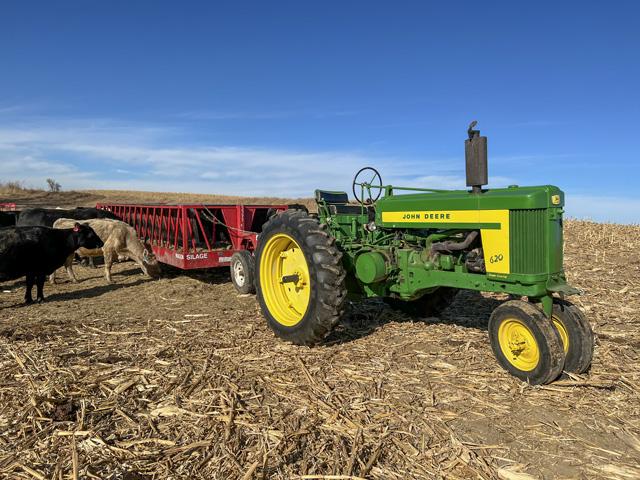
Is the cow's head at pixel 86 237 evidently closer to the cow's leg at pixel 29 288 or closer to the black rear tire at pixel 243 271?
the cow's leg at pixel 29 288

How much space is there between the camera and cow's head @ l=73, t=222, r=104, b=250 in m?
9.08

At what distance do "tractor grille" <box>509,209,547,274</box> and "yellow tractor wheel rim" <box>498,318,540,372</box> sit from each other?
1.58 feet

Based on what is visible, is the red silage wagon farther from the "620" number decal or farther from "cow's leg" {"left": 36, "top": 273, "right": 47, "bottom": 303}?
the "620" number decal

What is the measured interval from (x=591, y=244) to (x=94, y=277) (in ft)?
40.7

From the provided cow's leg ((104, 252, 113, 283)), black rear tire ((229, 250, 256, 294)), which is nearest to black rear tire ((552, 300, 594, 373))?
black rear tire ((229, 250, 256, 294))

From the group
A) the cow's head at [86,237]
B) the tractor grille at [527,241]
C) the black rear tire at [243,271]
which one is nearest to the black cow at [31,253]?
the cow's head at [86,237]

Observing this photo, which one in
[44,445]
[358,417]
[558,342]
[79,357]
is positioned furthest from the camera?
[79,357]

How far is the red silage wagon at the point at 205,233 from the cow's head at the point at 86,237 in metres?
1.19

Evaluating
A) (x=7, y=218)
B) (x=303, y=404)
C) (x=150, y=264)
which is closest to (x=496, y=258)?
(x=303, y=404)

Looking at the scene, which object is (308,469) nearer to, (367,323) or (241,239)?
(367,323)

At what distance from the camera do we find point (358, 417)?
11.4 feet

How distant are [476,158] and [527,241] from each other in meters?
0.90

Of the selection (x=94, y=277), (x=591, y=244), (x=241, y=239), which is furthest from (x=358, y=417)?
(x=591, y=244)

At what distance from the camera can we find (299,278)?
18.0 feet
